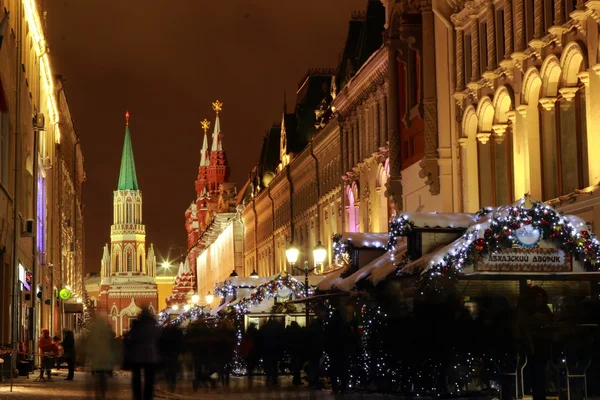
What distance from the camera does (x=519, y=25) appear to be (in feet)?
104

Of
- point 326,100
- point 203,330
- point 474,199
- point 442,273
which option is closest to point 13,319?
point 203,330

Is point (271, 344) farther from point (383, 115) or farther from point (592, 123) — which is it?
point (383, 115)

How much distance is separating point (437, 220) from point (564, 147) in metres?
6.91

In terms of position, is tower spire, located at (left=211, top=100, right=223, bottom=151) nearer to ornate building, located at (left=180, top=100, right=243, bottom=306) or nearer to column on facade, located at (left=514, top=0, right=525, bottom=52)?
ornate building, located at (left=180, top=100, right=243, bottom=306)

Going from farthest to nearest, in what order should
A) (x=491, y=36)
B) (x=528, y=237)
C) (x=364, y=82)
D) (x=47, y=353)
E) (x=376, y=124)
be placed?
(x=364, y=82), (x=376, y=124), (x=47, y=353), (x=491, y=36), (x=528, y=237)

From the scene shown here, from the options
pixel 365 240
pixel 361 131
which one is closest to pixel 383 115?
pixel 361 131

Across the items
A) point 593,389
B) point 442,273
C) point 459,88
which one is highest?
point 459,88

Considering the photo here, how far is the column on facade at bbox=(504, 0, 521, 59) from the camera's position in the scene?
32375mm

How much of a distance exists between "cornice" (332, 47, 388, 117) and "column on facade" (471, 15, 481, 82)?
10877 mm

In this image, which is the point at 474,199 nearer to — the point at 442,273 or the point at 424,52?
the point at 424,52

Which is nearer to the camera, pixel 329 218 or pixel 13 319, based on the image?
pixel 13 319

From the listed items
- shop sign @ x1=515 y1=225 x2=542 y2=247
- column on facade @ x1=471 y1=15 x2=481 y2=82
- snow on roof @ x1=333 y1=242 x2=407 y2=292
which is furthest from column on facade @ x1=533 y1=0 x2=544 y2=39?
shop sign @ x1=515 y1=225 x2=542 y2=247

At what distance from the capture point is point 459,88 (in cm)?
3688

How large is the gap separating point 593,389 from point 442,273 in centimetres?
301
